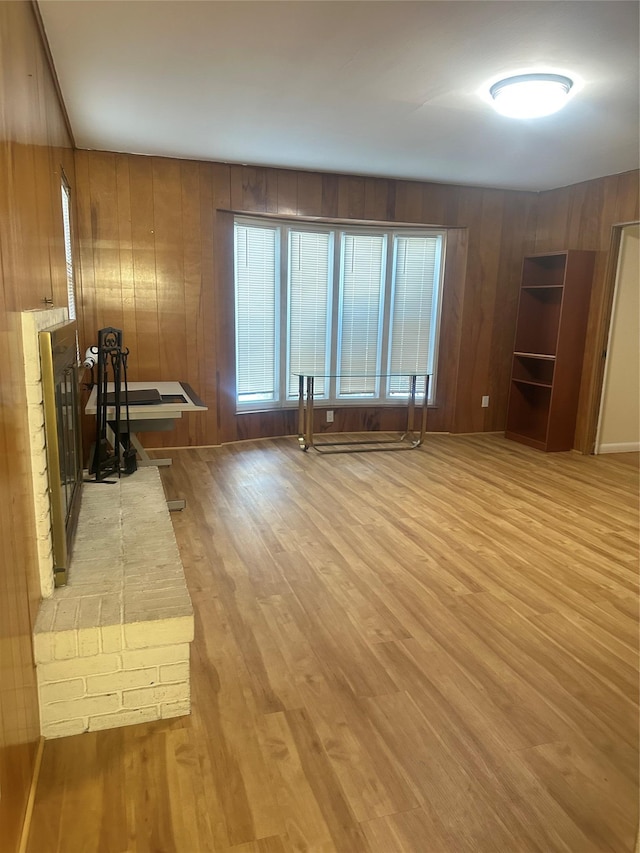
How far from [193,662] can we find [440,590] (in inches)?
48.0

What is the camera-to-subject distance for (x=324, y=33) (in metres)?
2.47

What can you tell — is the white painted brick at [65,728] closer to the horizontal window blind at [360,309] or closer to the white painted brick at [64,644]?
the white painted brick at [64,644]

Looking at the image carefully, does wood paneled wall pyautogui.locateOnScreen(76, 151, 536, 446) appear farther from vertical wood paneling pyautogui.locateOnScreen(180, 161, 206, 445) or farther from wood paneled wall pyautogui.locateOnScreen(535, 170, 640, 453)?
wood paneled wall pyautogui.locateOnScreen(535, 170, 640, 453)

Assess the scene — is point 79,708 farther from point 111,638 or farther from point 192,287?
point 192,287

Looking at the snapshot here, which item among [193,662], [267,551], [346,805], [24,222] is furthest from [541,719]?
[24,222]

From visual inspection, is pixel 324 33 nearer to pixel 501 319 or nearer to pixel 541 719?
pixel 541 719

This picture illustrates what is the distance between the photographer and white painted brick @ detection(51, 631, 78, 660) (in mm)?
1710

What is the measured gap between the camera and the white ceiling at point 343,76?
2.32 m

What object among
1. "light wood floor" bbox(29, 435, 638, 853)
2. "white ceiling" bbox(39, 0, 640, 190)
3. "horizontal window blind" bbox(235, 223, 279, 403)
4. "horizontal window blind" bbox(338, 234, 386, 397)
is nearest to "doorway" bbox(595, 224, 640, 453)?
"white ceiling" bbox(39, 0, 640, 190)

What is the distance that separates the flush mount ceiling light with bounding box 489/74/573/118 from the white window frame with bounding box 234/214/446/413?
259 cm

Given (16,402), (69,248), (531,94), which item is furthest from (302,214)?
(16,402)

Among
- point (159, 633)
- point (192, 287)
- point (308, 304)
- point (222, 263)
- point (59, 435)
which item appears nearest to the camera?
point (159, 633)

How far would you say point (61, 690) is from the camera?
175 centimetres

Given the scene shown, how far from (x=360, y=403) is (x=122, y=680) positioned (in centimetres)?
443
